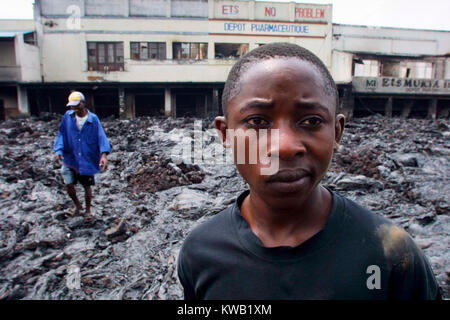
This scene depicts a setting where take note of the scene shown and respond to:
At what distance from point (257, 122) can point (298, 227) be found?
1.38 feet

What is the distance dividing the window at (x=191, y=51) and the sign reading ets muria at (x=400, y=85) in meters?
10.5

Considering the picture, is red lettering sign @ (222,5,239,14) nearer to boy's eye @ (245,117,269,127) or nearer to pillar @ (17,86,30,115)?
pillar @ (17,86,30,115)

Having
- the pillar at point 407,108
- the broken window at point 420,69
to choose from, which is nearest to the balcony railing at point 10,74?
the pillar at point 407,108

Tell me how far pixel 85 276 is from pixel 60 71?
2131 centimetres

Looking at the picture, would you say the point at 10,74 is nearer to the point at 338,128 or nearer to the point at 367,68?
the point at 338,128

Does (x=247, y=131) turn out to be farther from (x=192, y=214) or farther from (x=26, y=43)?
(x=26, y=43)

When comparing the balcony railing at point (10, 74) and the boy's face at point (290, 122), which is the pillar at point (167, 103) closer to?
the balcony railing at point (10, 74)

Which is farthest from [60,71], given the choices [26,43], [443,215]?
[443,215]

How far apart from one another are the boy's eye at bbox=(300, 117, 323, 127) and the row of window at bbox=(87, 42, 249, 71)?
2205 centimetres

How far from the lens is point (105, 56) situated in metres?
21.4

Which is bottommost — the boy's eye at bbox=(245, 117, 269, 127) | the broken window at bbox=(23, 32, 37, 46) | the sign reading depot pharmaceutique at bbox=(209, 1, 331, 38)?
the boy's eye at bbox=(245, 117, 269, 127)

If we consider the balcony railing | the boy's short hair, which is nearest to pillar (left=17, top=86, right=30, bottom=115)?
the balcony railing

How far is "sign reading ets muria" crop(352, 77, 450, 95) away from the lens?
70.6 ft

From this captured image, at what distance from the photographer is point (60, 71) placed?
838 inches
